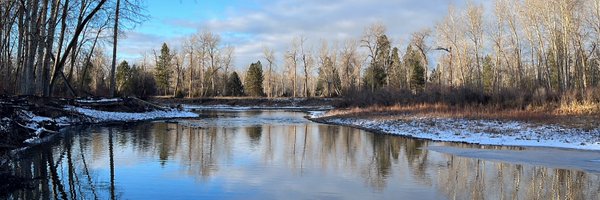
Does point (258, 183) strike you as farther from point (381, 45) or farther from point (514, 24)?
point (381, 45)

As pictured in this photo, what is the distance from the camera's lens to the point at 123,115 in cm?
3241

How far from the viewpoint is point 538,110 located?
30.0 metres

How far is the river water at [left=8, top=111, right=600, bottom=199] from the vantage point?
9.25m

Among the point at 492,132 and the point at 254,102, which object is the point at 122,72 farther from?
the point at 492,132

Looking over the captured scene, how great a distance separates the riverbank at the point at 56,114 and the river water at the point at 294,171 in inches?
39.0

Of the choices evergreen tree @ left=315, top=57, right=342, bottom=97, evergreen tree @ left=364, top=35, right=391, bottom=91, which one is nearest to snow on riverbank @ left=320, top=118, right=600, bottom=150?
evergreen tree @ left=364, top=35, right=391, bottom=91

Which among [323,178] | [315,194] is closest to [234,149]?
[323,178]

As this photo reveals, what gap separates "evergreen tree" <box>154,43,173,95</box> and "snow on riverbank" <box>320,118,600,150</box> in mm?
81408

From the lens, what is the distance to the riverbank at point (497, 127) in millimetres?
19828

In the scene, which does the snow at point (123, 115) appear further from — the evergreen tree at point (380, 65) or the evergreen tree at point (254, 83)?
the evergreen tree at point (254, 83)

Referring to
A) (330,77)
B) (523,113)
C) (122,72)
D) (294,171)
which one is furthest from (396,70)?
(294,171)

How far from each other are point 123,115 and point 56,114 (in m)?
8.19

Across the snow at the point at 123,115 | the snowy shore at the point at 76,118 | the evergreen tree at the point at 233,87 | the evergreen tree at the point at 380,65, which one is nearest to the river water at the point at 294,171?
the snowy shore at the point at 76,118

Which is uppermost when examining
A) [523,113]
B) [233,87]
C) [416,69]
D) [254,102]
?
[416,69]
